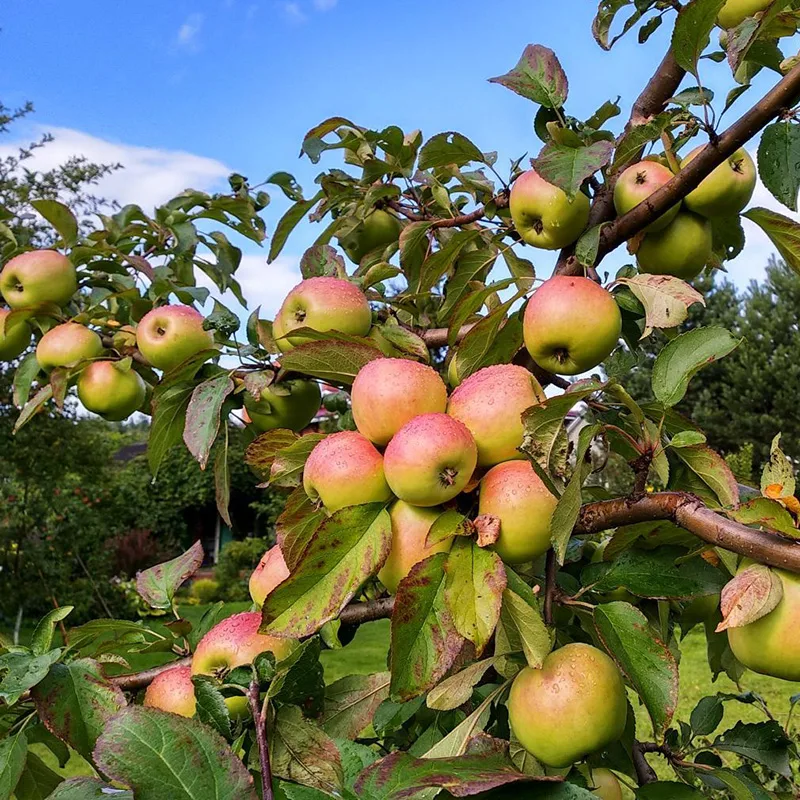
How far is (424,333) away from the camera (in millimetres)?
1035

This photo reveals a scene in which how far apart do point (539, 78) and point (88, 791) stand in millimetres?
844

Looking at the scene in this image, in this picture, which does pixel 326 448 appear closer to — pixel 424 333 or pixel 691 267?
pixel 424 333

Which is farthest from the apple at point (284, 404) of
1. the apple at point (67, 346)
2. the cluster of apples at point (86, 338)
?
the apple at point (67, 346)

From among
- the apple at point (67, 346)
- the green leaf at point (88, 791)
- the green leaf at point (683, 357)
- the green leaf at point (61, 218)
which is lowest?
the green leaf at point (88, 791)

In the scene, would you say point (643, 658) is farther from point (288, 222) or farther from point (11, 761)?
point (288, 222)

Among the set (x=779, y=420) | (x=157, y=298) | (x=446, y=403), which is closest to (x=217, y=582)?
(x=779, y=420)

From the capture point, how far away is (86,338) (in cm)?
132

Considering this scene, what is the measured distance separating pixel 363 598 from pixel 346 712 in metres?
0.25

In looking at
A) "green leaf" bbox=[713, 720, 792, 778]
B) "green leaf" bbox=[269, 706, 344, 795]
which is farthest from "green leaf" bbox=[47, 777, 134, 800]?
"green leaf" bbox=[713, 720, 792, 778]

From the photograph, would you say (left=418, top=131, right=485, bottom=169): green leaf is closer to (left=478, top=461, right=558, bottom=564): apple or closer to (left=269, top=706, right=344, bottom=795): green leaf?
(left=478, top=461, right=558, bottom=564): apple

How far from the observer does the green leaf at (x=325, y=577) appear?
24.0 inches

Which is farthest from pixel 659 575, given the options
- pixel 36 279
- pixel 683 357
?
pixel 36 279

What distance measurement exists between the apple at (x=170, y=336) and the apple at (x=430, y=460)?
65 centimetres

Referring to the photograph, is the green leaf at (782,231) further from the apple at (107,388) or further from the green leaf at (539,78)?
the apple at (107,388)
